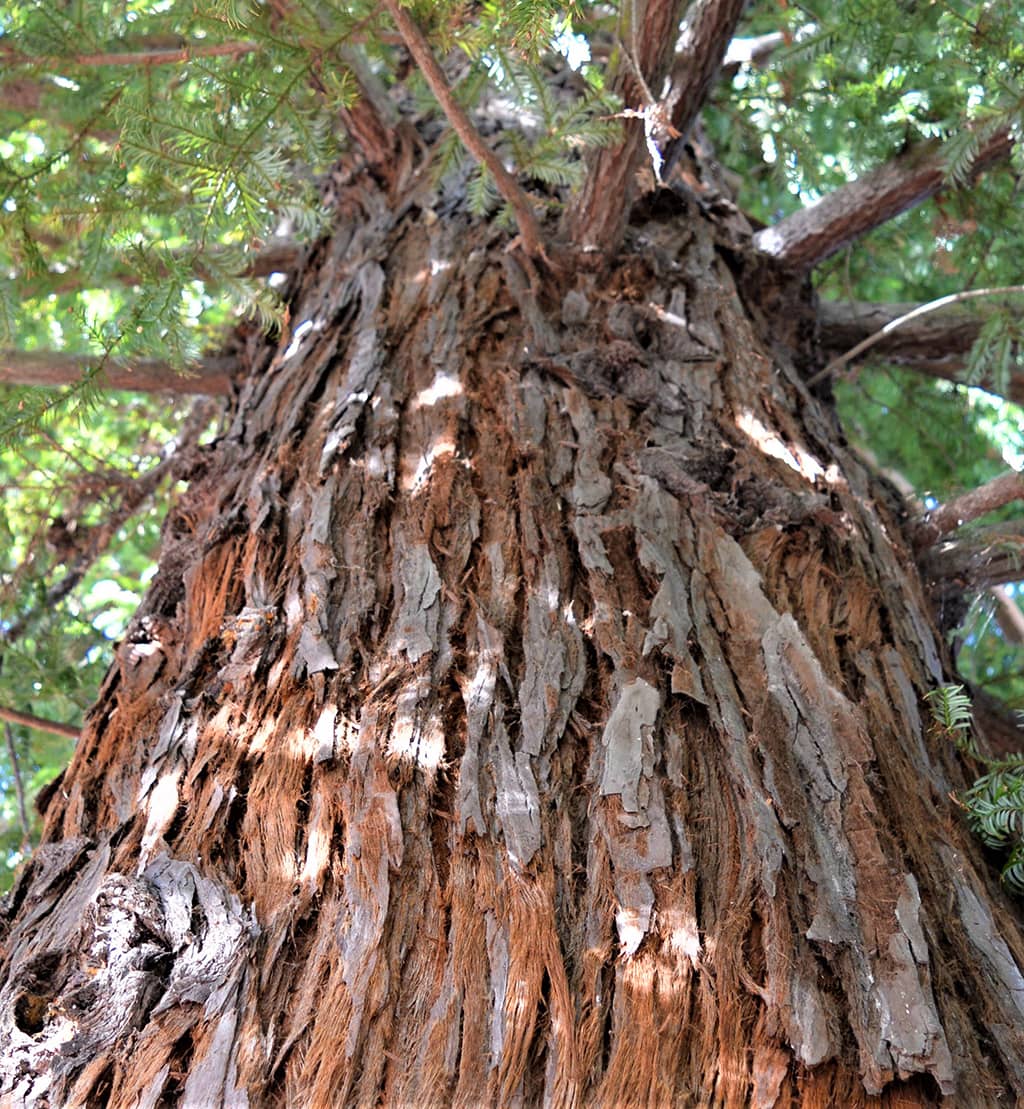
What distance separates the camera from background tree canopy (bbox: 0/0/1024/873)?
2.10 metres

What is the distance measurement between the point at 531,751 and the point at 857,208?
218 cm

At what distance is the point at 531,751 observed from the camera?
168cm

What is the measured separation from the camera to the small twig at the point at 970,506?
2412 millimetres

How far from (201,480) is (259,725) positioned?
1019 millimetres

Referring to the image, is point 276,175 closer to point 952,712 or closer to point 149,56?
point 149,56

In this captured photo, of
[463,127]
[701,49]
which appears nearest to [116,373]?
[463,127]

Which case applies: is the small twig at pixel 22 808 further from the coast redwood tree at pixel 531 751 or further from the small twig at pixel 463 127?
the small twig at pixel 463 127

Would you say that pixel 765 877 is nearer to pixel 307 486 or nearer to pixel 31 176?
pixel 307 486

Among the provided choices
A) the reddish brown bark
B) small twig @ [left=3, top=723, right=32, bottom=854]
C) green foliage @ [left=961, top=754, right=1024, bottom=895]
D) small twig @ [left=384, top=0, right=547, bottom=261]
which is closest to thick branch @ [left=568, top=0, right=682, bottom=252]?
small twig @ [left=384, top=0, right=547, bottom=261]

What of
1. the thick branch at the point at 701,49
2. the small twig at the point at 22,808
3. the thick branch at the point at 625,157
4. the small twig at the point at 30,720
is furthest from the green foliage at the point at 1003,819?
the small twig at the point at 22,808

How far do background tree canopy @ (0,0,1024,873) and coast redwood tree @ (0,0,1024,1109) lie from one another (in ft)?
0.76

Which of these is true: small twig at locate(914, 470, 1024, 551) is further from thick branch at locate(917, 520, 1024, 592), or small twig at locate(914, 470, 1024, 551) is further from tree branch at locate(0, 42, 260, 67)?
tree branch at locate(0, 42, 260, 67)

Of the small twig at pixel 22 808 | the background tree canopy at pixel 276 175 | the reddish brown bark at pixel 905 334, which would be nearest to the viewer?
the background tree canopy at pixel 276 175

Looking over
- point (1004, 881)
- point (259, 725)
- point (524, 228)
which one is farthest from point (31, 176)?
point (1004, 881)
